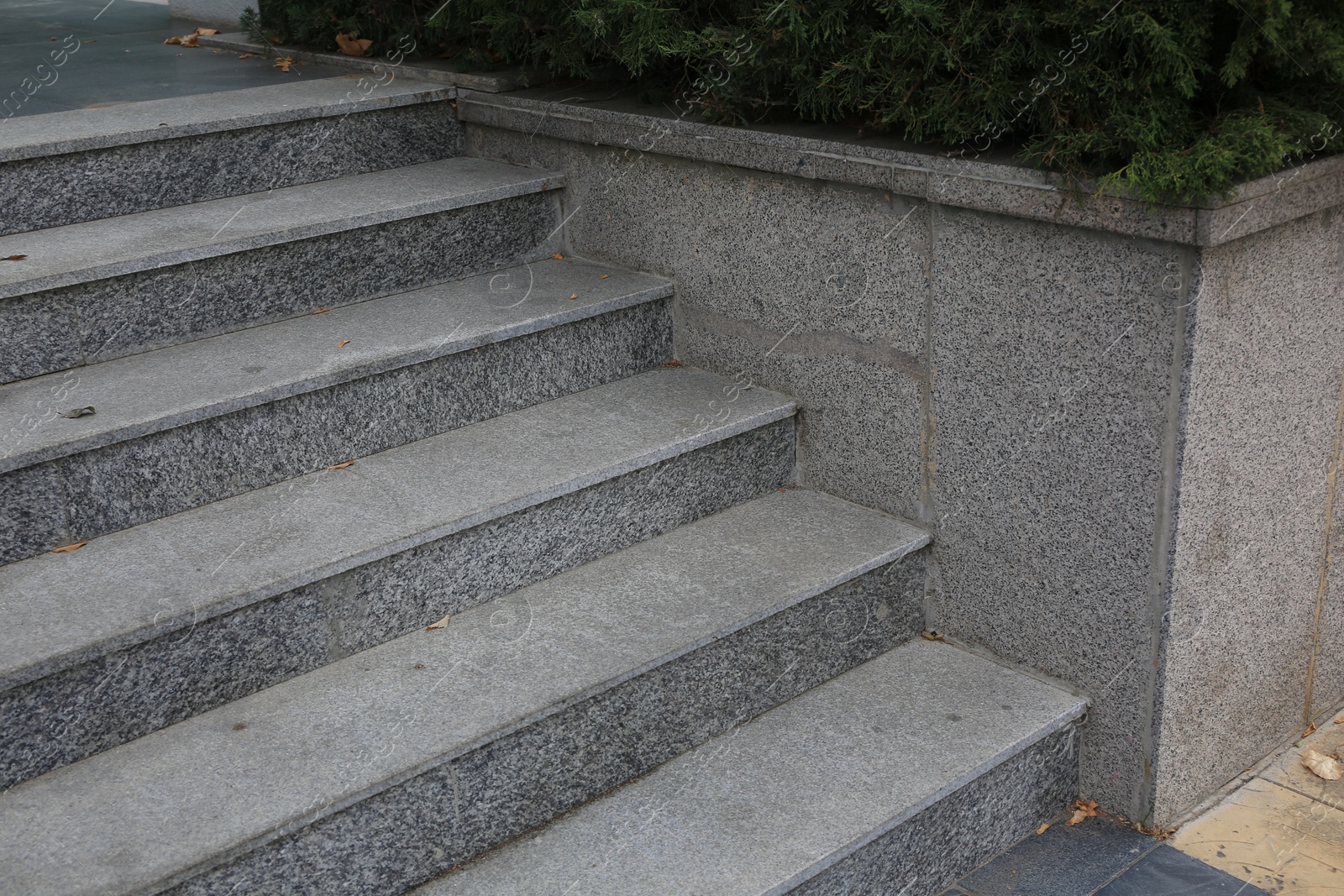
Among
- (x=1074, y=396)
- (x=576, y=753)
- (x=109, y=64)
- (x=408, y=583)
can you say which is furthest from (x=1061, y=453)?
(x=109, y=64)

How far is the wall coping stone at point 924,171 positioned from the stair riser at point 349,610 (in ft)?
2.58

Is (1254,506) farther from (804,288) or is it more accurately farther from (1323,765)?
(804,288)

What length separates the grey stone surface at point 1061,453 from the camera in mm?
2729

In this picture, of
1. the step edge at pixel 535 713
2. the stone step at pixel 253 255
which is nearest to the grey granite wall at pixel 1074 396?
the step edge at pixel 535 713

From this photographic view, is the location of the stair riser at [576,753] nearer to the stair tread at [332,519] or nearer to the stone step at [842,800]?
the stone step at [842,800]

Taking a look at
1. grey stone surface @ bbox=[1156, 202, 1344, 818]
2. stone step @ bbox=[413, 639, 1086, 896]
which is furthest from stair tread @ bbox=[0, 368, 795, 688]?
grey stone surface @ bbox=[1156, 202, 1344, 818]

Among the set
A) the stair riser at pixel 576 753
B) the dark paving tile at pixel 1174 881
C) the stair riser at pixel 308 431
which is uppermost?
the stair riser at pixel 308 431

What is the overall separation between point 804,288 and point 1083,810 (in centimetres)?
156

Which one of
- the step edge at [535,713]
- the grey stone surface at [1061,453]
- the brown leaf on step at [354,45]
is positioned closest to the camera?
the step edge at [535,713]

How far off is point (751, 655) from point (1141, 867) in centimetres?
104

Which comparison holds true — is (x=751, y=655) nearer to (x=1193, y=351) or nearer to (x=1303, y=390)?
(x=1193, y=351)

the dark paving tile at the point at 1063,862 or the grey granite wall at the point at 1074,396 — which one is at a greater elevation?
the grey granite wall at the point at 1074,396

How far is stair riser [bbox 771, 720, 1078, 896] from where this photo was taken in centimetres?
262

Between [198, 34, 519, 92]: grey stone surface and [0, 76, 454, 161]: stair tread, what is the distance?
0.04 metres
